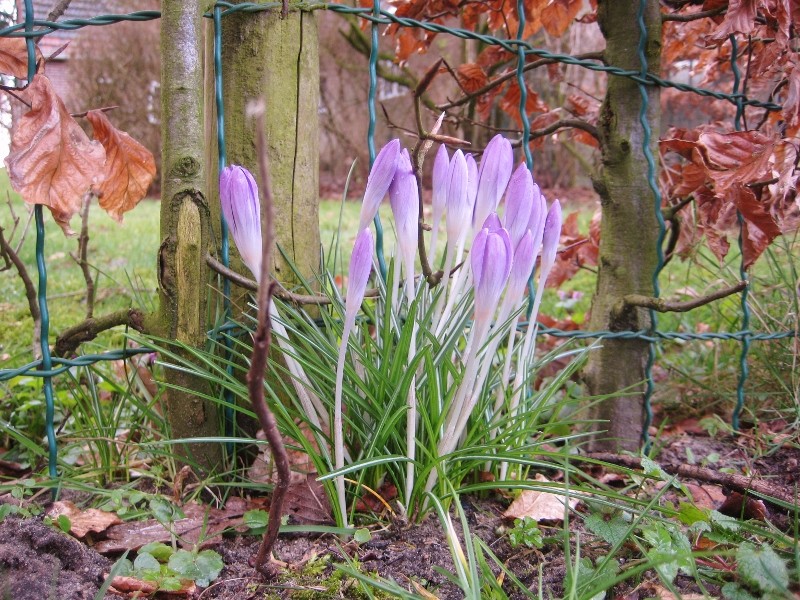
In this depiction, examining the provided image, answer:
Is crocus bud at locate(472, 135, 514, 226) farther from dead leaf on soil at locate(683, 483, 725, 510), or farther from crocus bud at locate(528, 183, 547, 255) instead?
dead leaf on soil at locate(683, 483, 725, 510)

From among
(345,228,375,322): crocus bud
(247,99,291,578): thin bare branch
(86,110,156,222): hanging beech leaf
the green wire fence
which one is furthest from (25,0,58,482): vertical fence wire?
(345,228,375,322): crocus bud

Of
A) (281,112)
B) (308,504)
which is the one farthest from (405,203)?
(308,504)

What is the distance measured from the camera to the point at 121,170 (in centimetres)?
159

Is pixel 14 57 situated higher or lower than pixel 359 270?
higher

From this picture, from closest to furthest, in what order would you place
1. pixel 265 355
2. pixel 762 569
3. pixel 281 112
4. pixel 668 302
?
pixel 265 355 → pixel 762 569 → pixel 281 112 → pixel 668 302

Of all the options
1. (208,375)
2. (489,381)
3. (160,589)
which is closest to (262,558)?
(160,589)

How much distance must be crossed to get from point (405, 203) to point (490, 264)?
23cm

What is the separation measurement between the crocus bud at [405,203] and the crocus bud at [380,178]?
2 cm

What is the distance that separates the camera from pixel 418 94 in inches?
48.6

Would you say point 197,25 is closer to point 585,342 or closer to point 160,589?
point 160,589

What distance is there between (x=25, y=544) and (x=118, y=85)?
37.7ft

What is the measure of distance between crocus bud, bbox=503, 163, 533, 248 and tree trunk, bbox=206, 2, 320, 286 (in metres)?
0.55

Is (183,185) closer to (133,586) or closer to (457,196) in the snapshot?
(457,196)

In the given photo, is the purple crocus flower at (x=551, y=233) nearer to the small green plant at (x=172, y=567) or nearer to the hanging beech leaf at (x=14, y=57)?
the small green plant at (x=172, y=567)
